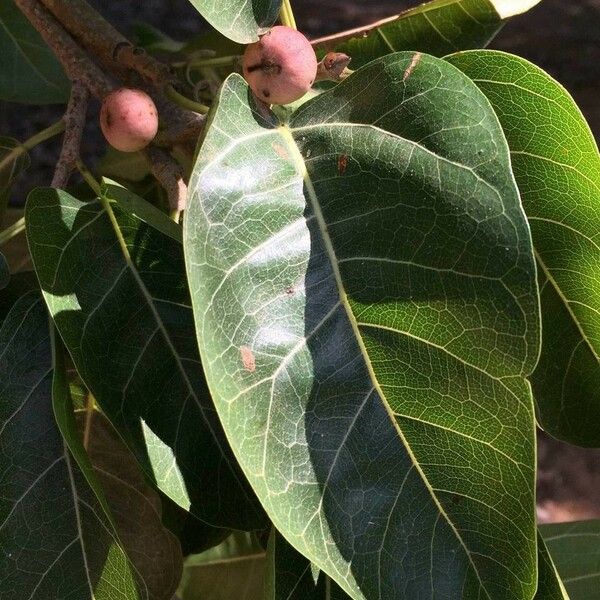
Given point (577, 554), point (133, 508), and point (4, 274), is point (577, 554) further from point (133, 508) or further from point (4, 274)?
point (4, 274)

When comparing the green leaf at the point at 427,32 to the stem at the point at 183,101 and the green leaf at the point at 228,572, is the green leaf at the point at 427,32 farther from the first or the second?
the green leaf at the point at 228,572

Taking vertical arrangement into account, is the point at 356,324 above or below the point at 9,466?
above

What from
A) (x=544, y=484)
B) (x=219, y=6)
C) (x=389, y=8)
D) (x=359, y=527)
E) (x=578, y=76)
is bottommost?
(x=544, y=484)

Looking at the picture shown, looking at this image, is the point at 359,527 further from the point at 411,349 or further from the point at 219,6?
the point at 219,6

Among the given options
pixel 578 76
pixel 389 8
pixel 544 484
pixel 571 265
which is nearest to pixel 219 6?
pixel 571 265

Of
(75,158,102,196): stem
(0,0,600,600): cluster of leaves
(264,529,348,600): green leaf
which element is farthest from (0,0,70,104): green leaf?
(264,529,348,600): green leaf

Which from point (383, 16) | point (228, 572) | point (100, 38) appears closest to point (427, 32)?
point (100, 38)

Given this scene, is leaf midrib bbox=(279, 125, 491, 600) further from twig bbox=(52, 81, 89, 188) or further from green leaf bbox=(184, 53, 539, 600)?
twig bbox=(52, 81, 89, 188)
